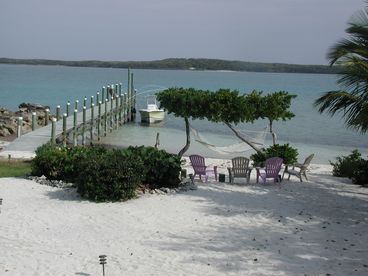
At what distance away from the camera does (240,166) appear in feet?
44.7

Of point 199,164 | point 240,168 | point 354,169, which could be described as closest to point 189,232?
point 199,164

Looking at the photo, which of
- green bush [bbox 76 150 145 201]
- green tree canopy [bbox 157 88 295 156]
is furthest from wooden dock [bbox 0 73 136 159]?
green bush [bbox 76 150 145 201]

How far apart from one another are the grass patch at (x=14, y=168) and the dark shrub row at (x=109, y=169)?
3.23 feet

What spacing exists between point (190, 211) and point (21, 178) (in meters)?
4.86

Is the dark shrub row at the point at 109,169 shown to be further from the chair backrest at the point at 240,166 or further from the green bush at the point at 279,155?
the green bush at the point at 279,155

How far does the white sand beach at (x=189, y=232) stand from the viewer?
7.26 m

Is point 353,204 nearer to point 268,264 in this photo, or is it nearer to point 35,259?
point 268,264

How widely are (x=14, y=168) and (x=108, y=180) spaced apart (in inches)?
200

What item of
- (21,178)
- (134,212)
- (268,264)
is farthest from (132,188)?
(268,264)

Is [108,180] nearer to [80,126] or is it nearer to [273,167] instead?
[273,167]

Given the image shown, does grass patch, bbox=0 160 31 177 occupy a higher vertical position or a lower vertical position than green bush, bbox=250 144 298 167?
lower

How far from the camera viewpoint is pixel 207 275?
6.91m

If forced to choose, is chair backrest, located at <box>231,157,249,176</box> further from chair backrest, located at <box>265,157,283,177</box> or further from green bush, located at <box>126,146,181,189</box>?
green bush, located at <box>126,146,181,189</box>

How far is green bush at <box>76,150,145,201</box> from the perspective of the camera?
36.2ft
